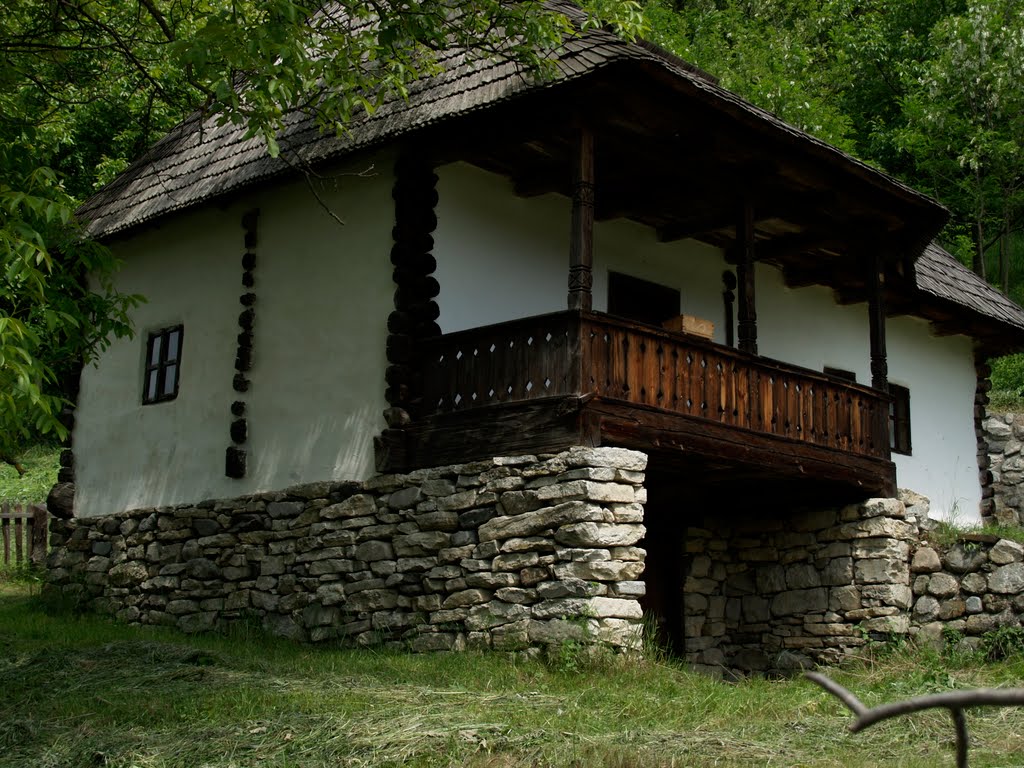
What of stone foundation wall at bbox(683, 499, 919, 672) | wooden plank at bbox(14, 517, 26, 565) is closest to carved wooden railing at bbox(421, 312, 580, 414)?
stone foundation wall at bbox(683, 499, 919, 672)

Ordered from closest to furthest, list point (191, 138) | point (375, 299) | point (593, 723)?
point (593, 723), point (375, 299), point (191, 138)

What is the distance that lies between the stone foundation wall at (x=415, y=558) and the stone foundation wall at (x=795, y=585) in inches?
141

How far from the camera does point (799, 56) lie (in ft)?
83.6

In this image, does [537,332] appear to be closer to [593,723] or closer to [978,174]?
[593,723]

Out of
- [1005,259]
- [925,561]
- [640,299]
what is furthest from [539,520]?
[1005,259]

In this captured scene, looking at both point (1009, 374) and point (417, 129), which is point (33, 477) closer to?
point (417, 129)

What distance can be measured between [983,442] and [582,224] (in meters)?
9.72

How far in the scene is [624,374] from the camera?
959cm

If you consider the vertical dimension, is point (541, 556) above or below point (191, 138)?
below

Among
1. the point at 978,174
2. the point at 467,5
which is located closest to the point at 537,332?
the point at 467,5

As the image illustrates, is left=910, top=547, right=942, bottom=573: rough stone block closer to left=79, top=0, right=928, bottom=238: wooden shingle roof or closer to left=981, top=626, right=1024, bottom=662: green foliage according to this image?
left=981, top=626, right=1024, bottom=662: green foliage

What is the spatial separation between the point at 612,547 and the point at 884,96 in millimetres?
22463

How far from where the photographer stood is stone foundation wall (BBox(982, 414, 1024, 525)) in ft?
59.1

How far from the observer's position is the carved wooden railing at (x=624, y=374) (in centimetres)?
939
